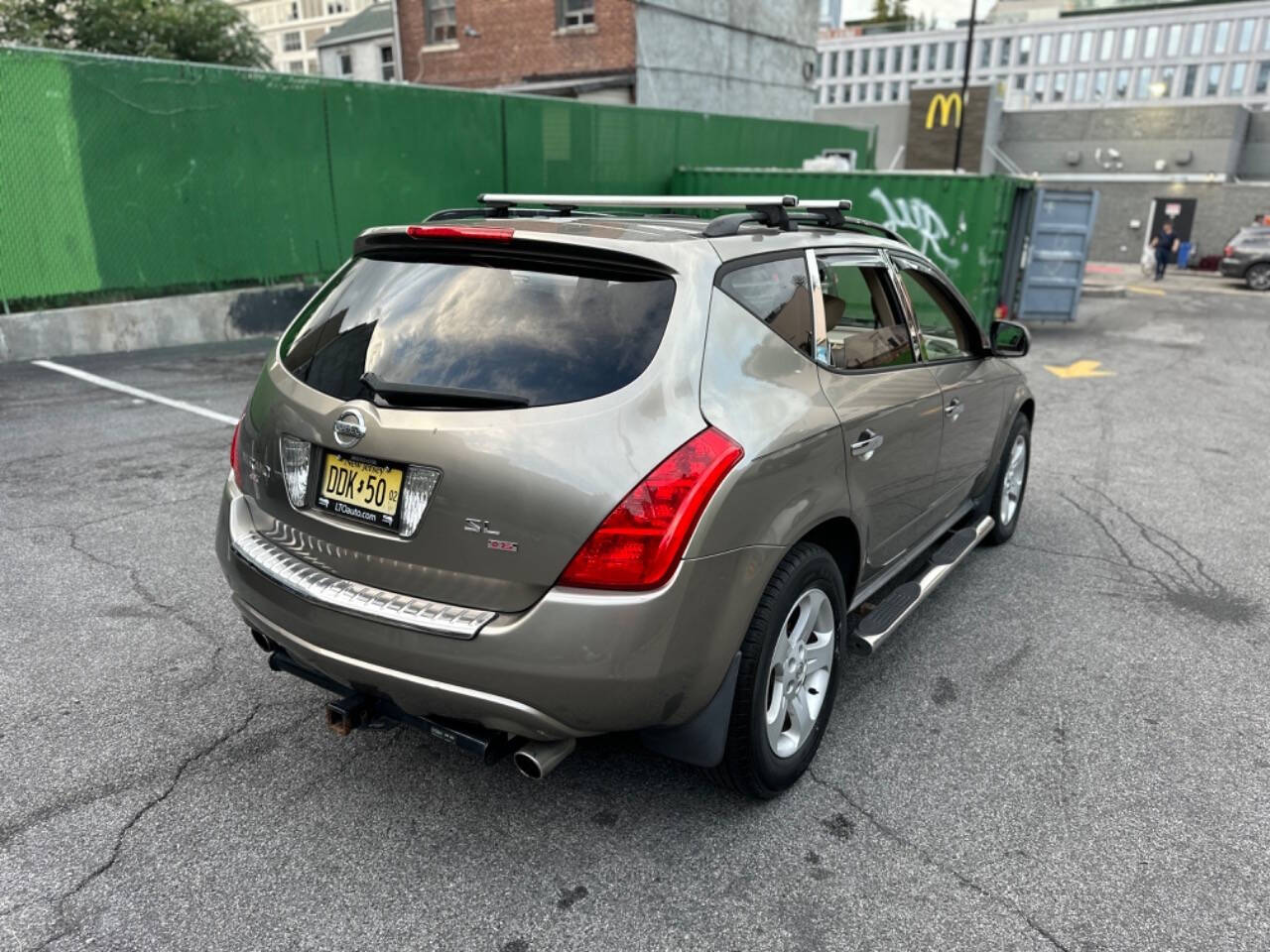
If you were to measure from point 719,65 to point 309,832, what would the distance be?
82.4 ft

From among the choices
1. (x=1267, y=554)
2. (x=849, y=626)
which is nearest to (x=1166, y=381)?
(x=1267, y=554)

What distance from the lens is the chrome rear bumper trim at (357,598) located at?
95.3 inches

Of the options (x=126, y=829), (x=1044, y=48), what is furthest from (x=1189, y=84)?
(x=126, y=829)

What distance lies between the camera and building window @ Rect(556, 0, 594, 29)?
75.2ft

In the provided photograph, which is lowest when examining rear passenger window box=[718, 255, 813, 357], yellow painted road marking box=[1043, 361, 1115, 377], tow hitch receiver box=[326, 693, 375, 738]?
yellow painted road marking box=[1043, 361, 1115, 377]

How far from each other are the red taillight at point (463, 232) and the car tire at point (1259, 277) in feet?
93.1

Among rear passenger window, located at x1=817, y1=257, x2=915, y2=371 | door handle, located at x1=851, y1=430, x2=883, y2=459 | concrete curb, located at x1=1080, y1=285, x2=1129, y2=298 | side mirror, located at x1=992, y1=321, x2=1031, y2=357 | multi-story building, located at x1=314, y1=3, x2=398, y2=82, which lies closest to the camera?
door handle, located at x1=851, y1=430, x2=883, y2=459

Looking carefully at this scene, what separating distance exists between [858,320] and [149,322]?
8907mm

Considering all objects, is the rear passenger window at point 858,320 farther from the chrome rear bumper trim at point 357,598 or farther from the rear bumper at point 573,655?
the chrome rear bumper trim at point 357,598

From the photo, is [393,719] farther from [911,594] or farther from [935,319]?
[935,319]

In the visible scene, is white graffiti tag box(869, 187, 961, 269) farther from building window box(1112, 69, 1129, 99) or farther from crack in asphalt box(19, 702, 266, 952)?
building window box(1112, 69, 1129, 99)

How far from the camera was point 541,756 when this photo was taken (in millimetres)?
2480

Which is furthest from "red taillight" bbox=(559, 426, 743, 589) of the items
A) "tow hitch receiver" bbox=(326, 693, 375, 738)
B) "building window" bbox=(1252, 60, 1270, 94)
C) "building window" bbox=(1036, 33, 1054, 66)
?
"building window" bbox=(1036, 33, 1054, 66)

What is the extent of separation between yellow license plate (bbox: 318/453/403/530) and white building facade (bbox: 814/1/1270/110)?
91151 mm
